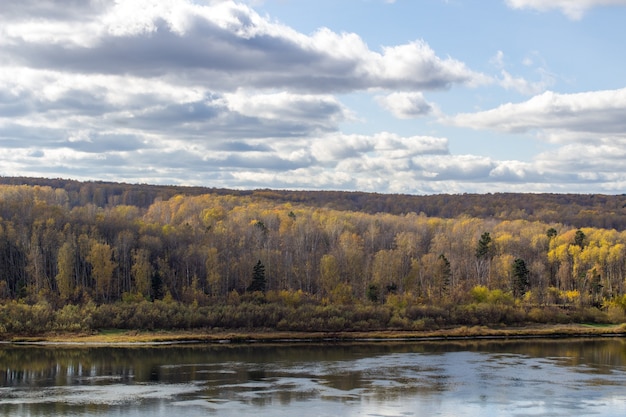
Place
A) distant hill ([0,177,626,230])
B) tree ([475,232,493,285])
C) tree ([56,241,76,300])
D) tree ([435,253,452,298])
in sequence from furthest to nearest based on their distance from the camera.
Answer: distant hill ([0,177,626,230]) < tree ([475,232,493,285]) < tree ([435,253,452,298]) < tree ([56,241,76,300])

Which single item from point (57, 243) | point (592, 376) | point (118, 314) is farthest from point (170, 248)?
point (592, 376)

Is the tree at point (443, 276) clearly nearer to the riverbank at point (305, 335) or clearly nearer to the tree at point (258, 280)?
the riverbank at point (305, 335)

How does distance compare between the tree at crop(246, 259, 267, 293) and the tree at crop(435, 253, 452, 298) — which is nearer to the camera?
the tree at crop(246, 259, 267, 293)

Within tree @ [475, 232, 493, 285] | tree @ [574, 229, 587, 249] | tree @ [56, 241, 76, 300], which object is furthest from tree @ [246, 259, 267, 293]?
tree @ [574, 229, 587, 249]

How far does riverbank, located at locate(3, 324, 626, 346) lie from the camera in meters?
67.1

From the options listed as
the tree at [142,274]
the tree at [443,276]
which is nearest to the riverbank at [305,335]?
the tree at [142,274]

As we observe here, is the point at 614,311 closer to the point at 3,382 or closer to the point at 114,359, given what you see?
the point at 114,359

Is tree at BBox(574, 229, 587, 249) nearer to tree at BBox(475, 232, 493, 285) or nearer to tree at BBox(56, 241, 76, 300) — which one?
tree at BBox(475, 232, 493, 285)

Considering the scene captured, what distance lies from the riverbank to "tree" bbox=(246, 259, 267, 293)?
10.8 m

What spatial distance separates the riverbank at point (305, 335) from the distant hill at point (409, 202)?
270ft

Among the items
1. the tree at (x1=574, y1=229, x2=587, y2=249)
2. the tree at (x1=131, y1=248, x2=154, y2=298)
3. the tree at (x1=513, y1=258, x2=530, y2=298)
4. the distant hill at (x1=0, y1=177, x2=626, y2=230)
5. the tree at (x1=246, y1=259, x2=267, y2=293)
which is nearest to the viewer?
the tree at (x1=131, y1=248, x2=154, y2=298)

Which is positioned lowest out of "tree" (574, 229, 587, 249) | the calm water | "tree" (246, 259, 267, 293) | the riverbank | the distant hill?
the riverbank

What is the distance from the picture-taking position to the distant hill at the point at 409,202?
163 meters

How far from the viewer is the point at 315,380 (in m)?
46.8
